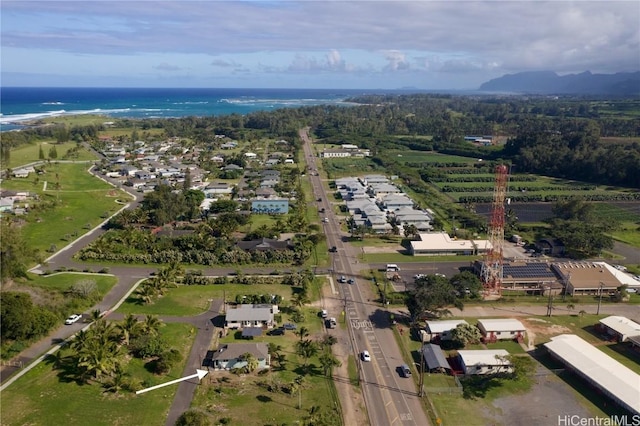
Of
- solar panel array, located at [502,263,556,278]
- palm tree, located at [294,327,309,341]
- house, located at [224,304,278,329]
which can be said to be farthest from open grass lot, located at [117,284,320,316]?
solar panel array, located at [502,263,556,278]

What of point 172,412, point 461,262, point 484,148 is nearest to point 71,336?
point 172,412

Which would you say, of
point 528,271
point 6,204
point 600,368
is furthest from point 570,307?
point 6,204

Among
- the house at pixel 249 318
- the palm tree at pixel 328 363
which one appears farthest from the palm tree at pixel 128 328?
the palm tree at pixel 328 363

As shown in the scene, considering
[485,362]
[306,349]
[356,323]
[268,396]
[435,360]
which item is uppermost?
[306,349]

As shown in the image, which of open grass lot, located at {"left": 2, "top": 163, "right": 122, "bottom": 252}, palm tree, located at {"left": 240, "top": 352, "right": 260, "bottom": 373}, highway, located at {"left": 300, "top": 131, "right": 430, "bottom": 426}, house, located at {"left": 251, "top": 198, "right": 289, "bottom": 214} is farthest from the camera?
house, located at {"left": 251, "top": 198, "right": 289, "bottom": 214}

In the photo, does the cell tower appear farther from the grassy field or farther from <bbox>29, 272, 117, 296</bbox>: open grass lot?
<bbox>29, 272, 117, 296</bbox>: open grass lot

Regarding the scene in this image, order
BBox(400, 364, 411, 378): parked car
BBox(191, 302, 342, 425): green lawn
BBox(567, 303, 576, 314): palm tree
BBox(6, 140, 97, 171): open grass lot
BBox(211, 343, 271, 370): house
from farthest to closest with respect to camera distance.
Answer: BBox(6, 140, 97, 171): open grass lot
BBox(567, 303, 576, 314): palm tree
BBox(211, 343, 271, 370): house
BBox(400, 364, 411, 378): parked car
BBox(191, 302, 342, 425): green lawn

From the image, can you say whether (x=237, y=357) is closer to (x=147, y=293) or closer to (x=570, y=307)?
(x=147, y=293)
